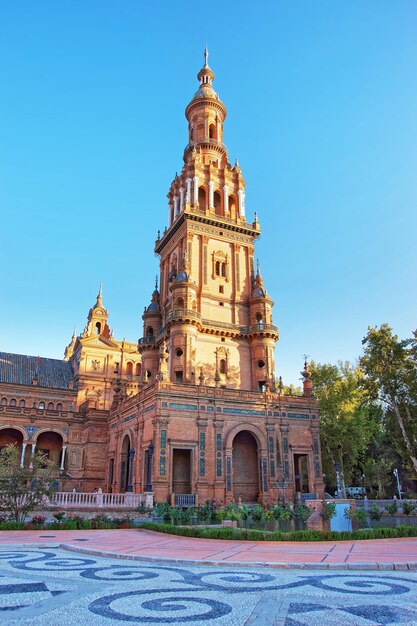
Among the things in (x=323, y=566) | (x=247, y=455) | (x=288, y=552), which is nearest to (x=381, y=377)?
(x=247, y=455)

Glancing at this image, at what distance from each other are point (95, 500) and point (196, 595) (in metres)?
20.7

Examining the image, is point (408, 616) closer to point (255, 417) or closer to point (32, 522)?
point (32, 522)

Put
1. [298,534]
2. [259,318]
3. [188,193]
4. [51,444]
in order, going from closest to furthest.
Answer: [298,534] < [259,318] < [188,193] < [51,444]

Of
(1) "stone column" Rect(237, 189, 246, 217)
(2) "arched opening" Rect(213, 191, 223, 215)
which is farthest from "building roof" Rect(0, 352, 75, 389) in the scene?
(1) "stone column" Rect(237, 189, 246, 217)

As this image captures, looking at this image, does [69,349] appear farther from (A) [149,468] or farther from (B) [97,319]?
(A) [149,468]

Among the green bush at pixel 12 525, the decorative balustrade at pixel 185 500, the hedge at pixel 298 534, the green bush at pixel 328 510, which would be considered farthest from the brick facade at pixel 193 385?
the hedge at pixel 298 534

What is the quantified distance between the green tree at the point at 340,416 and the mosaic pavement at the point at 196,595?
33.2 m

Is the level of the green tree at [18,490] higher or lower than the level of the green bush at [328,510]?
higher

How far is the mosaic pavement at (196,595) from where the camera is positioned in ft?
20.2

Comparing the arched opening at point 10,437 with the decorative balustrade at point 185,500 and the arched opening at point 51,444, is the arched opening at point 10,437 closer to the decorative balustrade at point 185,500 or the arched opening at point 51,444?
the arched opening at point 51,444

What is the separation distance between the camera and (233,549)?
14.2 metres

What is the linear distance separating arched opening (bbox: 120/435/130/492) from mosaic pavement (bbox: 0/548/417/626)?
1061 inches

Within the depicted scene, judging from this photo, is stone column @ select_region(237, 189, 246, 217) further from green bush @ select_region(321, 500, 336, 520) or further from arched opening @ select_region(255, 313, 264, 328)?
green bush @ select_region(321, 500, 336, 520)

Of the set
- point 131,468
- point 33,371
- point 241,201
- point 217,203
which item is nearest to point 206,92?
point 217,203
